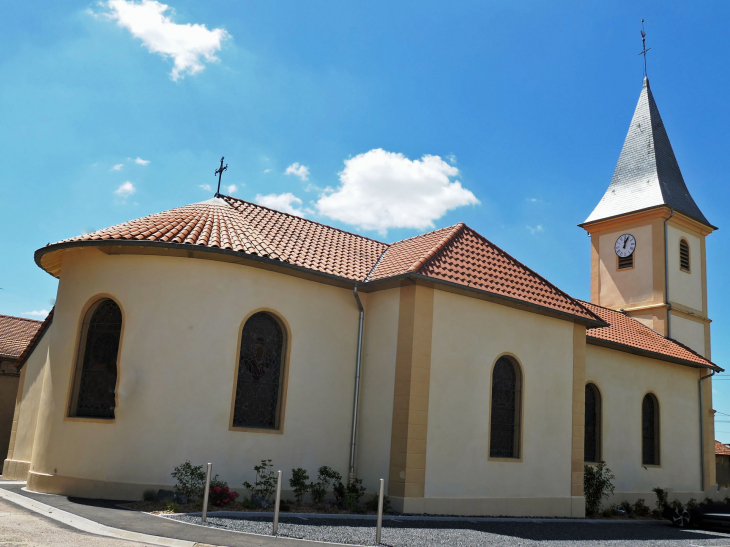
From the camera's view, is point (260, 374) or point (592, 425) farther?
point (592, 425)

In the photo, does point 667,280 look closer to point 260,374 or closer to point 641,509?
point 641,509

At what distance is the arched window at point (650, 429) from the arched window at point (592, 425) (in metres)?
2.62

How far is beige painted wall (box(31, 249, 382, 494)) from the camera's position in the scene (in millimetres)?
12664

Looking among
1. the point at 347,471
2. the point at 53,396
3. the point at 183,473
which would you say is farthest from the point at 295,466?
the point at 53,396

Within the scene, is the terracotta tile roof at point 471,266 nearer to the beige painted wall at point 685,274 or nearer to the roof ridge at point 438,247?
the roof ridge at point 438,247

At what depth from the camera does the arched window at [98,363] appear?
1323 centimetres

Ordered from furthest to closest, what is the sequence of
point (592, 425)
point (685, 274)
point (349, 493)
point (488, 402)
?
1. point (685, 274)
2. point (592, 425)
3. point (488, 402)
4. point (349, 493)

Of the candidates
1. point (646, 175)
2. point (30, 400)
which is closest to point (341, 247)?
point (30, 400)

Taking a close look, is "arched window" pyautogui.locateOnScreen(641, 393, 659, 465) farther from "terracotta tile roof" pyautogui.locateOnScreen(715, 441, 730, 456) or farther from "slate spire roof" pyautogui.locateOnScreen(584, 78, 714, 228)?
"terracotta tile roof" pyautogui.locateOnScreen(715, 441, 730, 456)

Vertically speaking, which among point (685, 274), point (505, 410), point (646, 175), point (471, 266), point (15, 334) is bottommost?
point (505, 410)

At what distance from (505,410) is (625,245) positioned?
15.2 metres

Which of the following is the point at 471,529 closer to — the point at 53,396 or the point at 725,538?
the point at 725,538

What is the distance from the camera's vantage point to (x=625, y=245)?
91.7ft

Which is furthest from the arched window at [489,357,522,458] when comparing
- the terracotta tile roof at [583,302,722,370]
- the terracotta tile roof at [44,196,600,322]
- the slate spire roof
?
the slate spire roof
